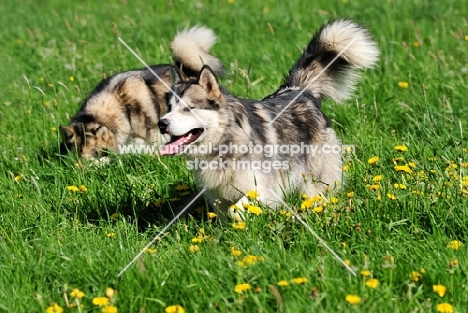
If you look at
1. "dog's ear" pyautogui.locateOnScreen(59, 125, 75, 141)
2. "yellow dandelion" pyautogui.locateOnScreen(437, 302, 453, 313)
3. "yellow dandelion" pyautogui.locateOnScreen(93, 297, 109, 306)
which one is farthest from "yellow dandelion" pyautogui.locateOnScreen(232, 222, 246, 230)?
"dog's ear" pyautogui.locateOnScreen(59, 125, 75, 141)

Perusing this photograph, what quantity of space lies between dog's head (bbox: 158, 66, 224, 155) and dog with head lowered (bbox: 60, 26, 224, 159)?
2060 millimetres

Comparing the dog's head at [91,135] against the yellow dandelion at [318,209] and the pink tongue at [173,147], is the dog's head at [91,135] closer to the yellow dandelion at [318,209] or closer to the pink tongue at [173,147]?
the pink tongue at [173,147]

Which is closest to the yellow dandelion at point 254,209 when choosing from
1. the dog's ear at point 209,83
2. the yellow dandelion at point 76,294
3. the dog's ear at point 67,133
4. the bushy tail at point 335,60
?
the dog's ear at point 209,83

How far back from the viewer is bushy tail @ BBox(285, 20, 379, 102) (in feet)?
16.7

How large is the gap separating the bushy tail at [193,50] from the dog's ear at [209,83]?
2.16m

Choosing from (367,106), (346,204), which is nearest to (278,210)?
(346,204)

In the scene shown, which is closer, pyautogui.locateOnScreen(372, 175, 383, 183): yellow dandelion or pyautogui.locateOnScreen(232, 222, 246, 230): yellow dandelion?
pyautogui.locateOnScreen(232, 222, 246, 230): yellow dandelion

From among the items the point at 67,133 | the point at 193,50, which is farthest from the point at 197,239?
the point at 193,50

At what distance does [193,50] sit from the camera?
6680mm

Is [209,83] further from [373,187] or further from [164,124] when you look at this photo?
[373,187]

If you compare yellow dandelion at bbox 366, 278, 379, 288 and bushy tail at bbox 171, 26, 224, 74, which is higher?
bushy tail at bbox 171, 26, 224, 74

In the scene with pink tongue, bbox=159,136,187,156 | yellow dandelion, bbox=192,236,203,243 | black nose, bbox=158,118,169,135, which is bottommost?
yellow dandelion, bbox=192,236,203,243

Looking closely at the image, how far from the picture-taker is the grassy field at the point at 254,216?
323 cm

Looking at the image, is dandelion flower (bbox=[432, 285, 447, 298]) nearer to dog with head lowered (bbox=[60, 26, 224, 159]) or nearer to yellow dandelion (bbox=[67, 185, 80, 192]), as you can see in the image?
yellow dandelion (bbox=[67, 185, 80, 192])
